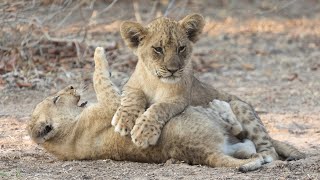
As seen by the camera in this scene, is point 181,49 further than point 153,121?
Yes

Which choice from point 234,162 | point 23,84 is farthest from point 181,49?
point 23,84

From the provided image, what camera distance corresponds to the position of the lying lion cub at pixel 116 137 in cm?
546

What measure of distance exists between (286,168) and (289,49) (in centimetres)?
652

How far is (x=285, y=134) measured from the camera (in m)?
7.18

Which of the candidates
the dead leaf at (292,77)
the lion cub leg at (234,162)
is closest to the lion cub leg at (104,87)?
the lion cub leg at (234,162)

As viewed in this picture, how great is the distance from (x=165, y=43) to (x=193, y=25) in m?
0.43

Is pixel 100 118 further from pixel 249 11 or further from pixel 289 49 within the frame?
pixel 249 11

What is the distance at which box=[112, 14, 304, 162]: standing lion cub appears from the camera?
5605mm

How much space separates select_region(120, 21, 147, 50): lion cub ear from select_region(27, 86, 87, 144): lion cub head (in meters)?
0.56

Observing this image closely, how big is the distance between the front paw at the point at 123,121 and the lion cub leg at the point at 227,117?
683 millimetres

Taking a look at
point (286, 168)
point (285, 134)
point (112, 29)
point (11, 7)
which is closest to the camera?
point (286, 168)

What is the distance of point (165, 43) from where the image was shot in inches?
229

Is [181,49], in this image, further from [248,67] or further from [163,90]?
[248,67]

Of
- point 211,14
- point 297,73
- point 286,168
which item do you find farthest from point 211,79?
point 286,168
